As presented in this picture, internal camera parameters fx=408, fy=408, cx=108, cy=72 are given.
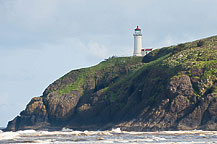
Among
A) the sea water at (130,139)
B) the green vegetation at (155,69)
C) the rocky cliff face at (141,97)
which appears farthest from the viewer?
the green vegetation at (155,69)

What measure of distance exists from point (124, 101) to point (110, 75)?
129 feet

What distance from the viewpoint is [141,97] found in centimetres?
12450

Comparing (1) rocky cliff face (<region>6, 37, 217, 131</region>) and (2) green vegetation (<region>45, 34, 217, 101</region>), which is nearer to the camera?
(1) rocky cliff face (<region>6, 37, 217, 131</region>)

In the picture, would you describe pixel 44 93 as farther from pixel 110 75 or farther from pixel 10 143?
pixel 10 143

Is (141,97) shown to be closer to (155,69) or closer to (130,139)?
(155,69)

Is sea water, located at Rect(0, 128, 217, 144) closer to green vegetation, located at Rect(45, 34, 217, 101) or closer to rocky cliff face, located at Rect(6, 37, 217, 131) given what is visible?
rocky cliff face, located at Rect(6, 37, 217, 131)

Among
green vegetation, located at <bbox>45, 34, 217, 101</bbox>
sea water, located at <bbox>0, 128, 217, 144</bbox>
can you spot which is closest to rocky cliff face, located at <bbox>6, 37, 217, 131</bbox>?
green vegetation, located at <bbox>45, 34, 217, 101</bbox>

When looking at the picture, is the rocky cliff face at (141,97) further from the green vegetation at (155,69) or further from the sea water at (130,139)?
the sea water at (130,139)

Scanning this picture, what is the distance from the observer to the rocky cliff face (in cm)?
10744

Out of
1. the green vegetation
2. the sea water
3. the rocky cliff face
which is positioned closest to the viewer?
the sea water

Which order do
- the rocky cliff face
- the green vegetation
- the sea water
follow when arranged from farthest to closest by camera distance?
the green vegetation < the rocky cliff face < the sea water

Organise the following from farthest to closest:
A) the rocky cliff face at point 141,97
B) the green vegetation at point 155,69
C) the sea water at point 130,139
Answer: the green vegetation at point 155,69 → the rocky cliff face at point 141,97 → the sea water at point 130,139

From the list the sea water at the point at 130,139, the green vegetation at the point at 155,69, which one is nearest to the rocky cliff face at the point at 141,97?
the green vegetation at the point at 155,69

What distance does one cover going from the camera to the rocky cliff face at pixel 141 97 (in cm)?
10744
